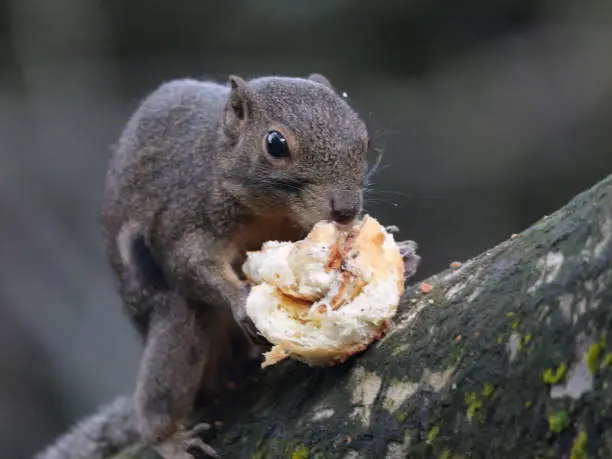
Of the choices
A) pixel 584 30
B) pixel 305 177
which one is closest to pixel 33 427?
pixel 305 177

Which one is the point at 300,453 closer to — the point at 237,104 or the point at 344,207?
the point at 344,207

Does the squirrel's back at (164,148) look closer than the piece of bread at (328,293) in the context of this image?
No

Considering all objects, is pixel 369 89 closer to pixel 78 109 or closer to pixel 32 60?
pixel 78 109

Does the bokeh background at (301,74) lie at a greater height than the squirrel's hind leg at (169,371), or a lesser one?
greater

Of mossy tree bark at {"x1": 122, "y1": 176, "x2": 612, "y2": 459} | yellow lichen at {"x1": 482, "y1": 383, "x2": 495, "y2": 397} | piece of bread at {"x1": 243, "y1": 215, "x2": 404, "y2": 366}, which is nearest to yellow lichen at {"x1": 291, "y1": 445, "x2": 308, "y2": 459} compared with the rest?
mossy tree bark at {"x1": 122, "y1": 176, "x2": 612, "y2": 459}

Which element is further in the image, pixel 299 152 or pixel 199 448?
pixel 199 448

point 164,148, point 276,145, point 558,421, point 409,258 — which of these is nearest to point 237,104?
point 276,145

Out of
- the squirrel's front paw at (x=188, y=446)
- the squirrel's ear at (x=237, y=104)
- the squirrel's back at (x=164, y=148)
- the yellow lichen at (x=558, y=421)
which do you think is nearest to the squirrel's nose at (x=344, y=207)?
the squirrel's ear at (x=237, y=104)

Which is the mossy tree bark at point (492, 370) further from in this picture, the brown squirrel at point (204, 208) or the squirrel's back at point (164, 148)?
the squirrel's back at point (164, 148)
